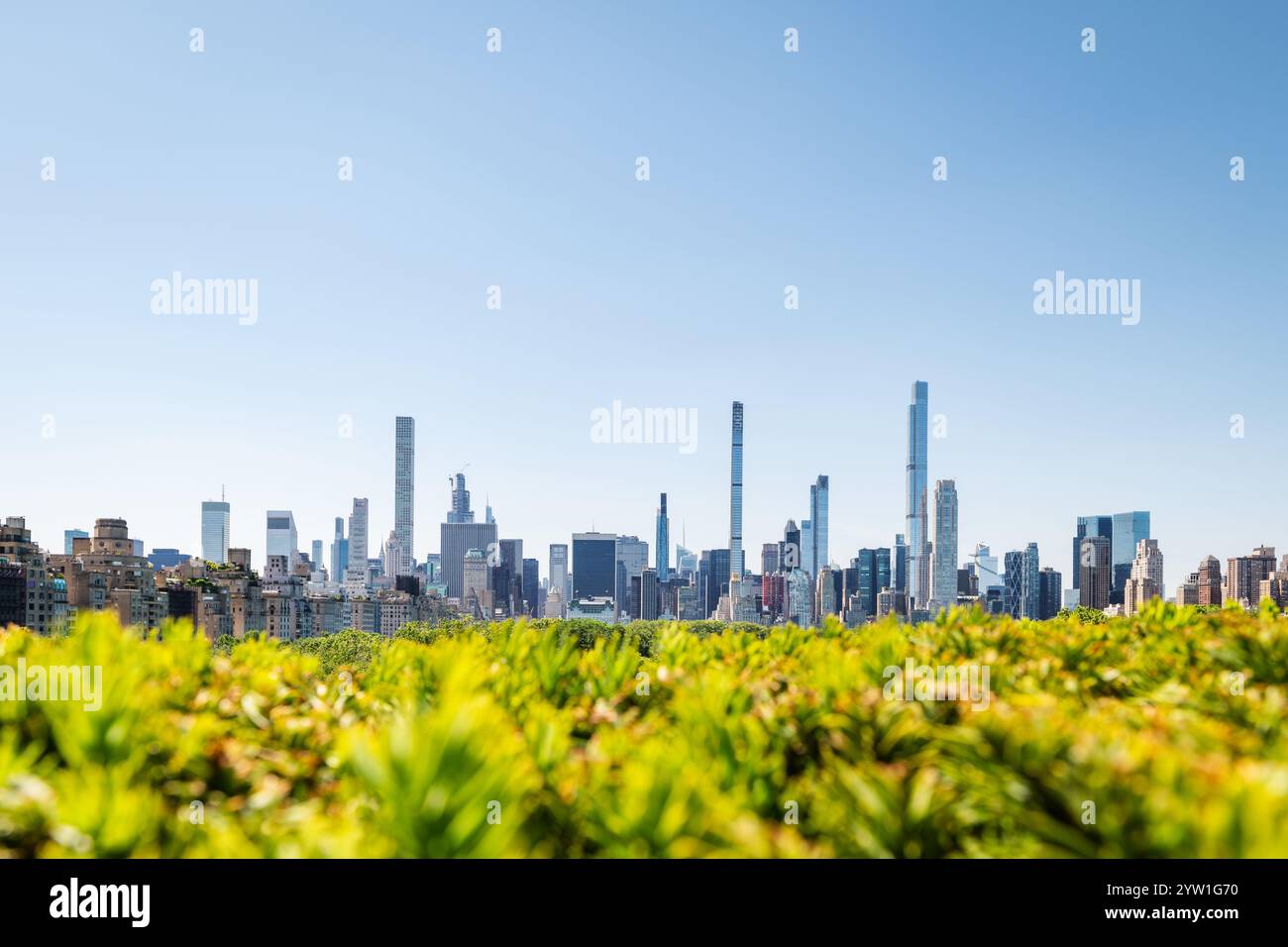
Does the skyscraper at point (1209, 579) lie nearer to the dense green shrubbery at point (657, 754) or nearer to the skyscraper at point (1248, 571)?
the skyscraper at point (1248, 571)

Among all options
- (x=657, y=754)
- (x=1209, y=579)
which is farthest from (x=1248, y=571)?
(x=657, y=754)

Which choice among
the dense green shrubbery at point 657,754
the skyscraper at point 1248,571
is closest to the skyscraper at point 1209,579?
the skyscraper at point 1248,571

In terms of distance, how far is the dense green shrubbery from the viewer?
3357 mm

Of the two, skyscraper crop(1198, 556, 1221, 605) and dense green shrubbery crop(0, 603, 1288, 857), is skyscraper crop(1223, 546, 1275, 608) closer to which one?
skyscraper crop(1198, 556, 1221, 605)

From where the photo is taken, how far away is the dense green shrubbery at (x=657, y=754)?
3.36 metres

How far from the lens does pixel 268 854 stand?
138 inches

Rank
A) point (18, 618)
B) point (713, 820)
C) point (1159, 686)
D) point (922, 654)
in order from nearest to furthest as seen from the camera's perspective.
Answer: point (713, 820) → point (1159, 686) → point (922, 654) → point (18, 618)

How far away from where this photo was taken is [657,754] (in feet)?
11.9

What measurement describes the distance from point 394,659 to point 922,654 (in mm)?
3743

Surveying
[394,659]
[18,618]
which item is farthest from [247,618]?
[394,659]
